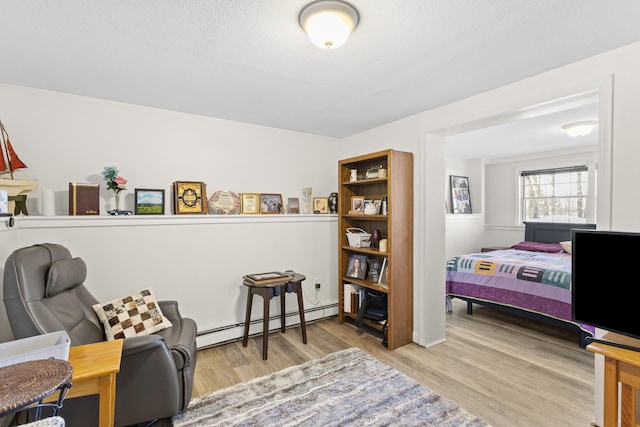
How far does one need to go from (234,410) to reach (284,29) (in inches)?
94.4

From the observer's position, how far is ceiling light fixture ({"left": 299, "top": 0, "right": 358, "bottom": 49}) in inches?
57.6

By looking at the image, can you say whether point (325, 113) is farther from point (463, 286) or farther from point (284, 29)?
point (463, 286)

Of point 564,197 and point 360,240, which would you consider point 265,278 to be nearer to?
point 360,240

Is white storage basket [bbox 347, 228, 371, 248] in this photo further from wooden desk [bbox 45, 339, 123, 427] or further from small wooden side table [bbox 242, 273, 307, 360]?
wooden desk [bbox 45, 339, 123, 427]

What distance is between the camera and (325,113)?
10.3 feet

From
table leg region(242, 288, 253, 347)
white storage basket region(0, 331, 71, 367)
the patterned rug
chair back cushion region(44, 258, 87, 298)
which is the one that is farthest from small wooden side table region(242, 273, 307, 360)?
white storage basket region(0, 331, 71, 367)

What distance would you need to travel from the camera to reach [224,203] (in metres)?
3.25

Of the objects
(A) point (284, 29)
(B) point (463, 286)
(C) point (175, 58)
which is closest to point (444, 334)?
(B) point (463, 286)

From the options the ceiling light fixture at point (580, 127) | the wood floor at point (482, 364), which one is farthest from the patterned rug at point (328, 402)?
the ceiling light fixture at point (580, 127)

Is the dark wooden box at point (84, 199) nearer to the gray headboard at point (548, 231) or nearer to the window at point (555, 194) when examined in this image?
the gray headboard at point (548, 231)

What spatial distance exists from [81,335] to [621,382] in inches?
117

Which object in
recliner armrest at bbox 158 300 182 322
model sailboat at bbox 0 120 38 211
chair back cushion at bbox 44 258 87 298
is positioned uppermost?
model sailboat at bbox 0 120 38 211

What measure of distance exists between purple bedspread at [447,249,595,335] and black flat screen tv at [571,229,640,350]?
142 centimetres

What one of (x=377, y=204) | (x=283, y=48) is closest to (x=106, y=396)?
(x=283, y=48)
